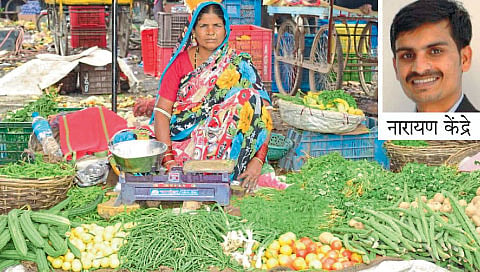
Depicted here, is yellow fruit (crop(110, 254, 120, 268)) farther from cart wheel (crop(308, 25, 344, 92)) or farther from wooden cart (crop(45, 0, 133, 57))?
wooden cart (crop(45, 0, 133, 57))

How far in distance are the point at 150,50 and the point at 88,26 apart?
5.73 feet

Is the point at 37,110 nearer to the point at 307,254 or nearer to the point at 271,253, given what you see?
the point at 271,253

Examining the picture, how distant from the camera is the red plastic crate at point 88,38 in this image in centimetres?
1048

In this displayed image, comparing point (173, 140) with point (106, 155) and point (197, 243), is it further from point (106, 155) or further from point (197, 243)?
point (197, 243)

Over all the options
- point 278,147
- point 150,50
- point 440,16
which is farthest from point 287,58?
point 440,16

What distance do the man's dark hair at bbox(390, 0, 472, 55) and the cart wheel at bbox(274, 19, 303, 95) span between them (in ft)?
9.95

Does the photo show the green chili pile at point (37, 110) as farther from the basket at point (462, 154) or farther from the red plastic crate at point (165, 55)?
the basket at point (462, 154)

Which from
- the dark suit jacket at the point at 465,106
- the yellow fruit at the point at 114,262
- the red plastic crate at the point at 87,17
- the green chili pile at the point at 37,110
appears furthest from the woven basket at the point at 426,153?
the red plastic crate at the point at 87,17

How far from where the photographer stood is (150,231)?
3.51m

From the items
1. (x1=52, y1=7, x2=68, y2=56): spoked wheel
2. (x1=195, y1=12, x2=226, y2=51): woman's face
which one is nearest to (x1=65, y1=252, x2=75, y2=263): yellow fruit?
(x1=195, y1=12, x2=226, y2=51): woman's face

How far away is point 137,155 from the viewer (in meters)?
4.07

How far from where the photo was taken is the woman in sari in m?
4.70

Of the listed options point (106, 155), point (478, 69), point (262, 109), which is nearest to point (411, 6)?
point (478, 69)

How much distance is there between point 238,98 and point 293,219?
1317 millimetres
